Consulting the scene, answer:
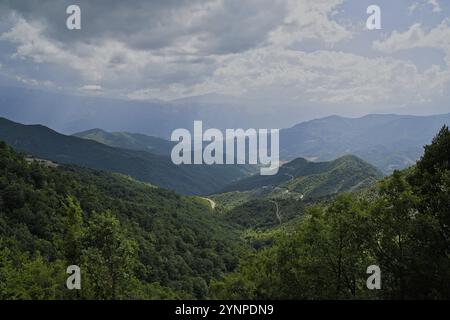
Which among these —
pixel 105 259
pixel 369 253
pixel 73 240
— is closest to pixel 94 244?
pixel 105 259

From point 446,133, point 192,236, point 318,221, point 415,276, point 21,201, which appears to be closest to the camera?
point 415,276

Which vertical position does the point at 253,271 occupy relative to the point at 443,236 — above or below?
below

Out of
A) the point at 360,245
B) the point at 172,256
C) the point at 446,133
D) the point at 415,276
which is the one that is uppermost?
the point at 446,133

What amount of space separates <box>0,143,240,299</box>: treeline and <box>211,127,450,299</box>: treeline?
7.64m

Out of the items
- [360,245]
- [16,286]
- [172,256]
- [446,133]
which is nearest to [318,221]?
[360,245]

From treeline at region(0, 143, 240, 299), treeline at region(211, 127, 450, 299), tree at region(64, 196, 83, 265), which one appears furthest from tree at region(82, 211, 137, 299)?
treeline at region(211, 127, 450, 299)

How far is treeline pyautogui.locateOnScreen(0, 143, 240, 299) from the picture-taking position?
1037 inches

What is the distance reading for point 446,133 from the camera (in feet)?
114

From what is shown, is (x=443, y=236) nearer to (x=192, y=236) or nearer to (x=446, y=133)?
(x=446, y=133)

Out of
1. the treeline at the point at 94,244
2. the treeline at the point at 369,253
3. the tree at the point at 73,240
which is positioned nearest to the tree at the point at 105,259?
the treeline at the point at 94,244

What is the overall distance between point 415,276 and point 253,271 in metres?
11.4

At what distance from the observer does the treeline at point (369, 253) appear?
82.7ft

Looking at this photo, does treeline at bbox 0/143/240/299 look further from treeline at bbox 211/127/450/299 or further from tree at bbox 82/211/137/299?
treeline at bbox 211/127/450/299

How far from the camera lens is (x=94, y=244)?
87.0 feet
